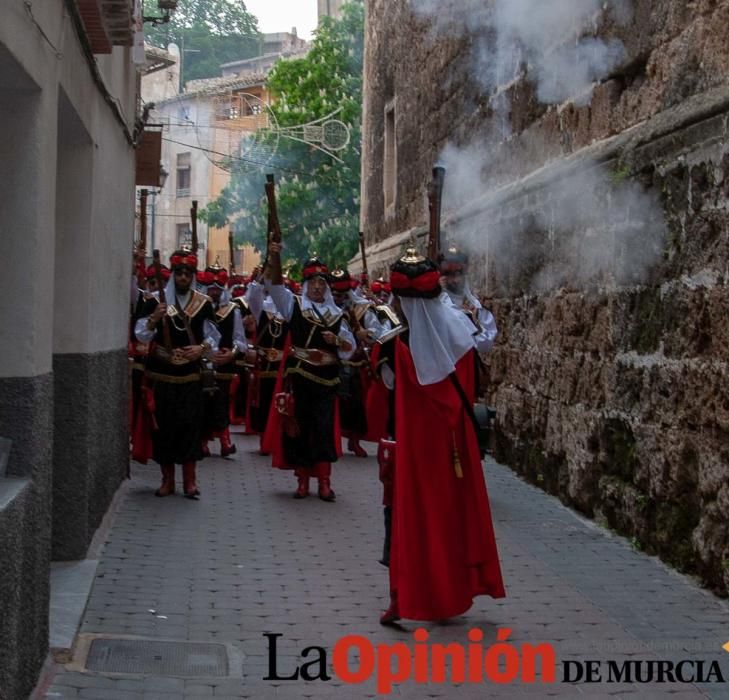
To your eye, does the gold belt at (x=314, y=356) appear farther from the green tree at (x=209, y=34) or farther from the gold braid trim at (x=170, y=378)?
the green tree at (x=209, y=34)

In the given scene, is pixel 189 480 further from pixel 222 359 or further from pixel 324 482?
pixel 222 359

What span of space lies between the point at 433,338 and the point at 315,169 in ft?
117

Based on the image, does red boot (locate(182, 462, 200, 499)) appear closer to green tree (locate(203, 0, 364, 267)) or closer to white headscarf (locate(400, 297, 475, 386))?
white headscarf (locate(400, 297, 475, 386))

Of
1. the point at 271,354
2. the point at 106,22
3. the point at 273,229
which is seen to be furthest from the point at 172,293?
the point at 106,22

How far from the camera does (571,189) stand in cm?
1063

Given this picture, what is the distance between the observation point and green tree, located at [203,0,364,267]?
40750 millimetres

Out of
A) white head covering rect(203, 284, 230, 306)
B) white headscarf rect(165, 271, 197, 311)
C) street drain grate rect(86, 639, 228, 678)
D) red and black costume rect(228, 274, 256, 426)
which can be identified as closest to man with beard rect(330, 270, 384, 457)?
red and black costume rect(228, 274, 256, 426)

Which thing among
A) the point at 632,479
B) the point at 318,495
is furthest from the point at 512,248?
the point at 632,479

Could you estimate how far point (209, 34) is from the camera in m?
72.9

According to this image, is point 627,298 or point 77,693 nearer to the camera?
point 77,693

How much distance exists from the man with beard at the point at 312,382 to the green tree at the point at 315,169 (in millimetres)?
27816

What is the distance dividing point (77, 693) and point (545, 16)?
8.29 m

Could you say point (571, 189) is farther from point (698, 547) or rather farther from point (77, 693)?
point (77, 693)

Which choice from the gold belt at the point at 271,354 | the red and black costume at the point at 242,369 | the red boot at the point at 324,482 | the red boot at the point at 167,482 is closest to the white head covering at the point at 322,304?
the red boot at the point at 324,482
